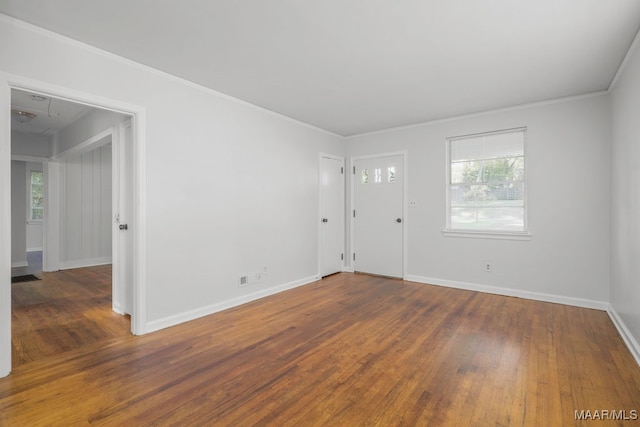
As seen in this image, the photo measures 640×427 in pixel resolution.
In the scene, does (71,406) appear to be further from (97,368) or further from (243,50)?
(243,50)

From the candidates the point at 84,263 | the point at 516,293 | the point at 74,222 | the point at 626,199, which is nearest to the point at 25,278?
the point at 84,263

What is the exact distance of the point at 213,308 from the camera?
354 centimetres

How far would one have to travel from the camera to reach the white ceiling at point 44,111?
3.95 meters

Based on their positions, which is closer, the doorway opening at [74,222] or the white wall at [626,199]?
the white wall at [626,199]

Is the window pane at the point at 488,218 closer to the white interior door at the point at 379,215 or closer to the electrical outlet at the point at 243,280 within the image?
the white interior door at the point at 379,215

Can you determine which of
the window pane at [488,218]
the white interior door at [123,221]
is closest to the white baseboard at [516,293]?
the window pane at [488,218]

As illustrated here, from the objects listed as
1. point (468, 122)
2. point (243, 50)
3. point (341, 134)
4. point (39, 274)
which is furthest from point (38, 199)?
point (468, 122)

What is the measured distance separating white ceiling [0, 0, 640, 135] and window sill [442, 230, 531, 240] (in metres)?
1.76

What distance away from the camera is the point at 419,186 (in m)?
4.95

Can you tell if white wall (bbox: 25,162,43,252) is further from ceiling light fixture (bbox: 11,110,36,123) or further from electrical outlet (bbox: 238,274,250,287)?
electrical outlet (bbox: 238,274,250,287)

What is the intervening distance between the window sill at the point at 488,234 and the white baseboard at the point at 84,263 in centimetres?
697

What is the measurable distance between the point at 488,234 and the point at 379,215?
1.74 metres

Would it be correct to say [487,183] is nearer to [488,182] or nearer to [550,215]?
[488,182]

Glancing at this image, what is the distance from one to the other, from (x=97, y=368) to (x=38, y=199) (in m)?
8.61
